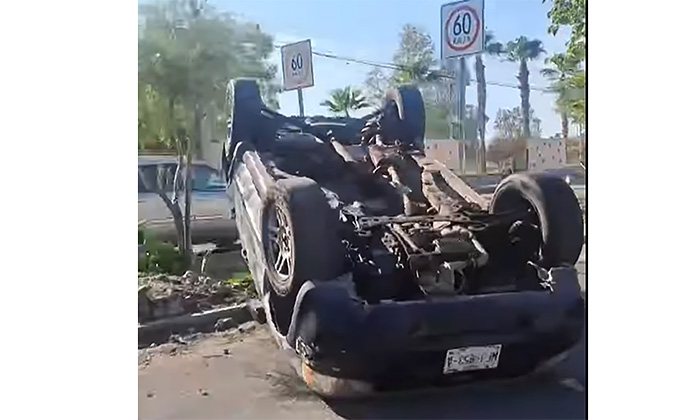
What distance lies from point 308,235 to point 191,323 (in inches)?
16.6

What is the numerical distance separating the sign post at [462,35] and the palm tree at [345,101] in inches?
10.8

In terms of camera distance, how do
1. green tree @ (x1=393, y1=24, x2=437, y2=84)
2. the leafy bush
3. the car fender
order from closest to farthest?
the car fender
the leafy bush
green tree @ (x1=393, y1=24, x2=437, y2=84)

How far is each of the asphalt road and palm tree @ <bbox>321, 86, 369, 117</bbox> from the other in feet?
2.10

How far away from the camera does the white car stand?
81.4 inches

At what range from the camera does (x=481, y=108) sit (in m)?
2.21

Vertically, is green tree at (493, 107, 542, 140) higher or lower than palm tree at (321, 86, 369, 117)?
lower

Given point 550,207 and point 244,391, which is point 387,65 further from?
point 244,391

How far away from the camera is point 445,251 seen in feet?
6.91

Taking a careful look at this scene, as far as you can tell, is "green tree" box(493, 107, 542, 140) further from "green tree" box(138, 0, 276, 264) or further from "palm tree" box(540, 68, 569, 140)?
"green tree" box(138, 0, 276, 264)

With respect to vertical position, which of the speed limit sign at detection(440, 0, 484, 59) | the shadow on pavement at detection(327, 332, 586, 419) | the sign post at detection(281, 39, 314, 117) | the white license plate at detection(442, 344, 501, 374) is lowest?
the shadow on pavement at detection(327, 332, 586, 419)

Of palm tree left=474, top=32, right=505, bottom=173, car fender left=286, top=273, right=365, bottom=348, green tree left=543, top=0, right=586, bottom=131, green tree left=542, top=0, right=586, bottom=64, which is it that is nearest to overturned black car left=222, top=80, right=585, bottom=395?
→ car fender left=286, top=273, right=365, bottom=348

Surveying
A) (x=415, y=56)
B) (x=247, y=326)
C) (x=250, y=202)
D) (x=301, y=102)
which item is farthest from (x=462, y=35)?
(x=247, y=326)

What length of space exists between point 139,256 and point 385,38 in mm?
907
